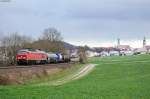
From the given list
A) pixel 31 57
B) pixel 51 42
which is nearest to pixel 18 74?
pixel 31 57

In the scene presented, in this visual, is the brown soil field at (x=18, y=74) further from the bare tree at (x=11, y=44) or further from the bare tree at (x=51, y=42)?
the bare tree at (x=51, y=42)

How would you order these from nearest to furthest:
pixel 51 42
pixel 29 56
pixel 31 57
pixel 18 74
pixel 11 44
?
pixel 18 74
pixel 29 56
pixel 31 57
pixel 11 44
pixel 51 42

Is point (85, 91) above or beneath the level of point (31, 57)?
beneath

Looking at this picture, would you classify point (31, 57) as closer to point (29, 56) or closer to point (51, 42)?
point (29, 56)

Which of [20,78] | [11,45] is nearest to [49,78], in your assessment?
[20,78]

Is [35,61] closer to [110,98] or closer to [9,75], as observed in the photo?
[9,75]

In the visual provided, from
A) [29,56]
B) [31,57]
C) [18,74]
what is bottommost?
[18,74]

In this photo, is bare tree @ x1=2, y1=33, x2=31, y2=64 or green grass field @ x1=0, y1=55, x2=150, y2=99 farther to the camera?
bare tree @ x1=2, y1=33, x2=31, y2=64

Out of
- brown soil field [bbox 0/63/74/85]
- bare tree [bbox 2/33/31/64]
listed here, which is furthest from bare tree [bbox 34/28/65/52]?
brown soil field [bbox 0/63/74/85]

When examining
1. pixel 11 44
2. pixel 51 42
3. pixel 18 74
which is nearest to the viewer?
pixel 18 74

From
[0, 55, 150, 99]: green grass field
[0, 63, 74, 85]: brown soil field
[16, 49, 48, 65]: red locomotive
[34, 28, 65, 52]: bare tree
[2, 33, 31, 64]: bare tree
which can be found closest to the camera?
[0, 55, 150, 99]: green grass field

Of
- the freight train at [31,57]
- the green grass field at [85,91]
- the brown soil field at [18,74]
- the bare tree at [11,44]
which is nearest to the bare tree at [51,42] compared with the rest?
the bare tree at [11,44]

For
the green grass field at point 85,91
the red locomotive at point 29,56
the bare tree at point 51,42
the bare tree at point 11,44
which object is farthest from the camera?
the bare tree at point 51,42

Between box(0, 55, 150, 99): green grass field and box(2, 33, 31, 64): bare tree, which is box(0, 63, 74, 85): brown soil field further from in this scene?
box(2, 33, 31, 64): bare tree
